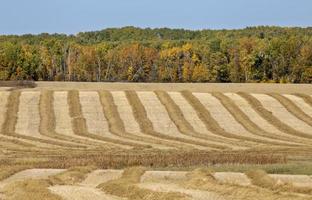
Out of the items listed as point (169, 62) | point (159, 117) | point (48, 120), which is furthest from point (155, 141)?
point (169, 62)

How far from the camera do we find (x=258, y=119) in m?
61.7

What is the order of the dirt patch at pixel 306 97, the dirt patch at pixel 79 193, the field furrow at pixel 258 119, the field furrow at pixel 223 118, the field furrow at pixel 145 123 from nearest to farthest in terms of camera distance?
the dirt patch at pixel 79 193, the field furrow at pixel 145 123, the field furrow at pixel 258 119, the field furrow at pixel 223 118, the dirt patch at pixel 306 97

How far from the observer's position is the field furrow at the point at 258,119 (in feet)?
172

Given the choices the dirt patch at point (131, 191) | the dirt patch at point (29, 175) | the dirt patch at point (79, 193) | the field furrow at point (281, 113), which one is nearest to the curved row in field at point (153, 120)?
the field furrow at point (281, 113)

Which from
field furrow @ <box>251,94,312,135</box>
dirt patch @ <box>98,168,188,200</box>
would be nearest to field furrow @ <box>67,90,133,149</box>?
field furrow @ <box>251,94,312,135</box>

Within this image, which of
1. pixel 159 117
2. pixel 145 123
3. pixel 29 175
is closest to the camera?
pixel 29 175

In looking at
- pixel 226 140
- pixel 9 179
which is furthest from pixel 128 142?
pixel 9 179

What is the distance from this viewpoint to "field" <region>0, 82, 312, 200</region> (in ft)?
65.6

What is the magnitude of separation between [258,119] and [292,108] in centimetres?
636

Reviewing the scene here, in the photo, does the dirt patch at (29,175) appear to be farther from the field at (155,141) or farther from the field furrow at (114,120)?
the field furrow at (114,120)

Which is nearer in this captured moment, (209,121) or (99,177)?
(99,177)

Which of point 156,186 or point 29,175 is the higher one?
point 156,186

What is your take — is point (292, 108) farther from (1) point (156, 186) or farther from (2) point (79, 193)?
(2) point (79, 193)

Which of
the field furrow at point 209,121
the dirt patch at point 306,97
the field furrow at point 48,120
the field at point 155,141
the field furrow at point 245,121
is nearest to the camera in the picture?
the field at point 155,141
